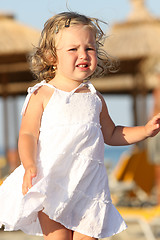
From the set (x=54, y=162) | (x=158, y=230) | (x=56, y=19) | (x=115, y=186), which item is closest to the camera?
(x=54, y=162)

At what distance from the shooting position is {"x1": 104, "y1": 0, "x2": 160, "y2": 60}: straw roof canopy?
1102cm

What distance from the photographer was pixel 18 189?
2.26 meters

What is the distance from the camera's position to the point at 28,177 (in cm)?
212

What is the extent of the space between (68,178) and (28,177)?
171 mm

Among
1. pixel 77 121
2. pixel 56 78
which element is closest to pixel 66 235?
pixel 77 121

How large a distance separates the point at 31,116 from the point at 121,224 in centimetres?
56

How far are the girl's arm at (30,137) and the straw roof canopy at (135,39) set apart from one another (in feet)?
25.5

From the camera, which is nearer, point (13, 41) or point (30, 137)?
point (30, 137)

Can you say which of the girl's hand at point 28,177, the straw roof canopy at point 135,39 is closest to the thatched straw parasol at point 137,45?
the straw roof canopy at point 135,39

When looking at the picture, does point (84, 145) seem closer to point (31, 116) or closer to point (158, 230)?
point (31, 116)

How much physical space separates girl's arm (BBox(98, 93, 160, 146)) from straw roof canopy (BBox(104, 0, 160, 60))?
24.7 feet

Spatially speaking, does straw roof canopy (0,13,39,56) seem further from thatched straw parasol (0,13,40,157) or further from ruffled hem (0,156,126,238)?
ruffled hem (0,156,126,238)

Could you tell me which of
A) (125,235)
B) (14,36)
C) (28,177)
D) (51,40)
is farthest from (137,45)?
(28,177)

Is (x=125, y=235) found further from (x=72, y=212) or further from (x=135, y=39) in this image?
(x=72, y=212)
